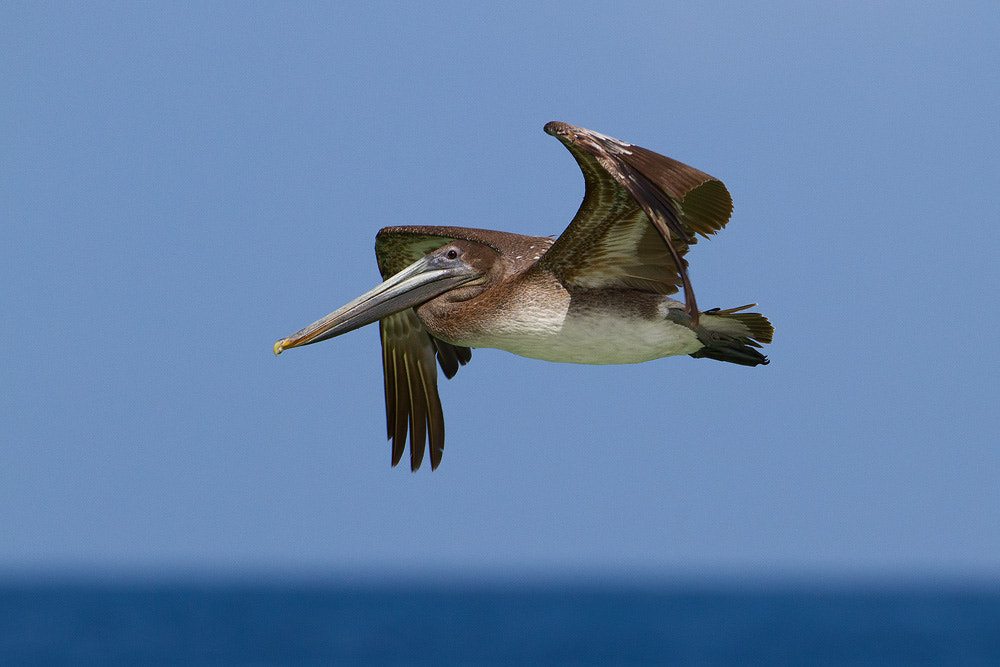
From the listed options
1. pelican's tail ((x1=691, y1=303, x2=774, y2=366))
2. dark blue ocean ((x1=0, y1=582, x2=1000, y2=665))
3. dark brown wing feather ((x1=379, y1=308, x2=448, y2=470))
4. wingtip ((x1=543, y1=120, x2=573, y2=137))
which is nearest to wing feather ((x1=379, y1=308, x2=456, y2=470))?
dark brown wing feather ((x1=379, y1=308, x2=448, y2=470))

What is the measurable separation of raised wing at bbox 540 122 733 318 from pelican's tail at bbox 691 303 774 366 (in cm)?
32

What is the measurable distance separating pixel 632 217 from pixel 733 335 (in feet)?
4.38

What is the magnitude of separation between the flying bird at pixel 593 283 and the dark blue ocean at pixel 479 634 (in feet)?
149

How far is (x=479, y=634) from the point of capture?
66.2 metres

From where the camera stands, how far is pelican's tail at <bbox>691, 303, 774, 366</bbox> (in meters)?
7.89

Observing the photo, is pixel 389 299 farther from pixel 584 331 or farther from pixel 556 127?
pixel 556 127

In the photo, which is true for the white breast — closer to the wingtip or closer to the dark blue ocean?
the wingtip

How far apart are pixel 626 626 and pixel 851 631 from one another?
12.3 meters

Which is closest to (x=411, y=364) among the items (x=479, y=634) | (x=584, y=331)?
(x=584, y=331)

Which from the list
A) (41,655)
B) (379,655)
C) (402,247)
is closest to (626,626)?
(379,655)

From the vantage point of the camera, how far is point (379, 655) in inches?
2190

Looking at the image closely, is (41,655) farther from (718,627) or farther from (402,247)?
(402,247)

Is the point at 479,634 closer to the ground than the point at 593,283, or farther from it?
closer to the ground

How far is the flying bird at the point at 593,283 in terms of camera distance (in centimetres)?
648
